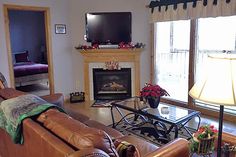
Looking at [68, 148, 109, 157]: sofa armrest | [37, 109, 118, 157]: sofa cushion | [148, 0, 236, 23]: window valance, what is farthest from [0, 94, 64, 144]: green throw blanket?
[148, 0, 236, 23]: window valance

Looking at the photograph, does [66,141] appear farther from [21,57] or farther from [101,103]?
[21,57]

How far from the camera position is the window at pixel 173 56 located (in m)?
4.88

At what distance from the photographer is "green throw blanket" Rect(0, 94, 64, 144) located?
199cm

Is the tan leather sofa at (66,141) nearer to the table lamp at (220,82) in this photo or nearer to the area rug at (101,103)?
the table lamp at (220,82)

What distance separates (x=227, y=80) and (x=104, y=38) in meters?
4.40

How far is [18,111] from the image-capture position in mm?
2037

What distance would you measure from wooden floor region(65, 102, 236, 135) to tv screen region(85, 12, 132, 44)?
1.50 m

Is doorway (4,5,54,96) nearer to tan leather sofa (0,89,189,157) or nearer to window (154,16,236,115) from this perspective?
window (154,16,236,115)

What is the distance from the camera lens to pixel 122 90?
5.75 meters

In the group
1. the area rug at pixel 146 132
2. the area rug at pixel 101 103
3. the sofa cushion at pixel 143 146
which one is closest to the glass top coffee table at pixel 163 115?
the area rug at pixel 146 132

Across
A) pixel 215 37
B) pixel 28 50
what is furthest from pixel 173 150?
pixel 28 50

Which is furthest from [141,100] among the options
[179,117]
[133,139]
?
[133,139]

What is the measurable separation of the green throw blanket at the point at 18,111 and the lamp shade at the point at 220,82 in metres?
1.32

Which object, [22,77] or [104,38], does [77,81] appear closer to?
[104,38]
